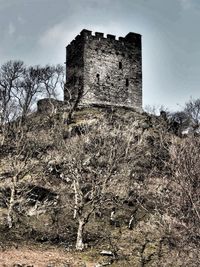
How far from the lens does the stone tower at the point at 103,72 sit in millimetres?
52812

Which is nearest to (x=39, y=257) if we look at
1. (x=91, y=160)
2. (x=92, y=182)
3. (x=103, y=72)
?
(x=92, y=182)

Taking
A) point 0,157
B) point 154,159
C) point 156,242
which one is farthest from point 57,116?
point 156,242

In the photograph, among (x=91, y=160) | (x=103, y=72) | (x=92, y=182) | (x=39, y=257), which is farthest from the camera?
(x=103, y=72)

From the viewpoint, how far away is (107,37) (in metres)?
55.1

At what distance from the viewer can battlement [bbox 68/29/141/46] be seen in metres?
54.0

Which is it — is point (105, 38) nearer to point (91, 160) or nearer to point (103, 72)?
point (103, 72)

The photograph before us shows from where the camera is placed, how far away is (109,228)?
117 ft

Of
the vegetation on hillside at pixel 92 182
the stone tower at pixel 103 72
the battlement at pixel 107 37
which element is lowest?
the vegetation on hillside at pixel 92 182

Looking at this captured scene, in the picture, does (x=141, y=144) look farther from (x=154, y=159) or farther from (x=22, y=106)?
(x=22, y=106)

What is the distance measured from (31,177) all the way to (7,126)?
10.1 metres

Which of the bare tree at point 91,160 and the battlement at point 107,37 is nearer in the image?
the bare tree at point 91,160

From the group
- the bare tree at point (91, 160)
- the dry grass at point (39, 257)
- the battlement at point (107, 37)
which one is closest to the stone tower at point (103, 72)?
the battlement at point (107, 37)

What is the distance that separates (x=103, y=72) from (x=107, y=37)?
4.26m

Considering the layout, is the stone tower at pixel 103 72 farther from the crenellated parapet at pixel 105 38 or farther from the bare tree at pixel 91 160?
the bare tree at pixel 91 160
